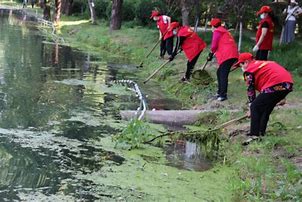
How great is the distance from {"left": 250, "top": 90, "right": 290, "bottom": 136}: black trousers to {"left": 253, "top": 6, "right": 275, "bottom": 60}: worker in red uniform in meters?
3.85

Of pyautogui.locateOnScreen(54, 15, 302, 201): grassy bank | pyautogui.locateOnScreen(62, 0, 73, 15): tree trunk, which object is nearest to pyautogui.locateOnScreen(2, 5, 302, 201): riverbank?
pyautogui.locateOnScreen(54, 15, 302, 201): grassy bank

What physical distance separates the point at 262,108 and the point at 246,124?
42.4 inches

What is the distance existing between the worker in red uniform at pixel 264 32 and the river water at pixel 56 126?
8.48 feet

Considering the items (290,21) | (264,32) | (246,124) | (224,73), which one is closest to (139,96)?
(224,73)

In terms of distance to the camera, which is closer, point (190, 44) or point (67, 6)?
point (190, 44)

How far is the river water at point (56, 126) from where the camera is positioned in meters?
6.14

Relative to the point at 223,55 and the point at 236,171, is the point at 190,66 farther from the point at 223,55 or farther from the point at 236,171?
the point at 236,171

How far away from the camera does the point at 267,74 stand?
24.6 ft

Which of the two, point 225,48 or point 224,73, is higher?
point 225,48

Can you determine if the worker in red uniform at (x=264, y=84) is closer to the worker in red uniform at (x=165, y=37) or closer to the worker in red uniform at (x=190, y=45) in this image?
the worker in red uniform at (x=190, y=45)

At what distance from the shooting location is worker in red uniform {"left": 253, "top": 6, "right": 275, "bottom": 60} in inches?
448

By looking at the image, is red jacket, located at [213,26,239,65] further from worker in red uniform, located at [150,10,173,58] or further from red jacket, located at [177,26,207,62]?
worker in red uniform, located at [150,10,173,58]

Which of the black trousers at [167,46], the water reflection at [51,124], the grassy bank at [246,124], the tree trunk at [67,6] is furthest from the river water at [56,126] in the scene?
the tree trunk at [67,6]

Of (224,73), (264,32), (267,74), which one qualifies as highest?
(264,32)
